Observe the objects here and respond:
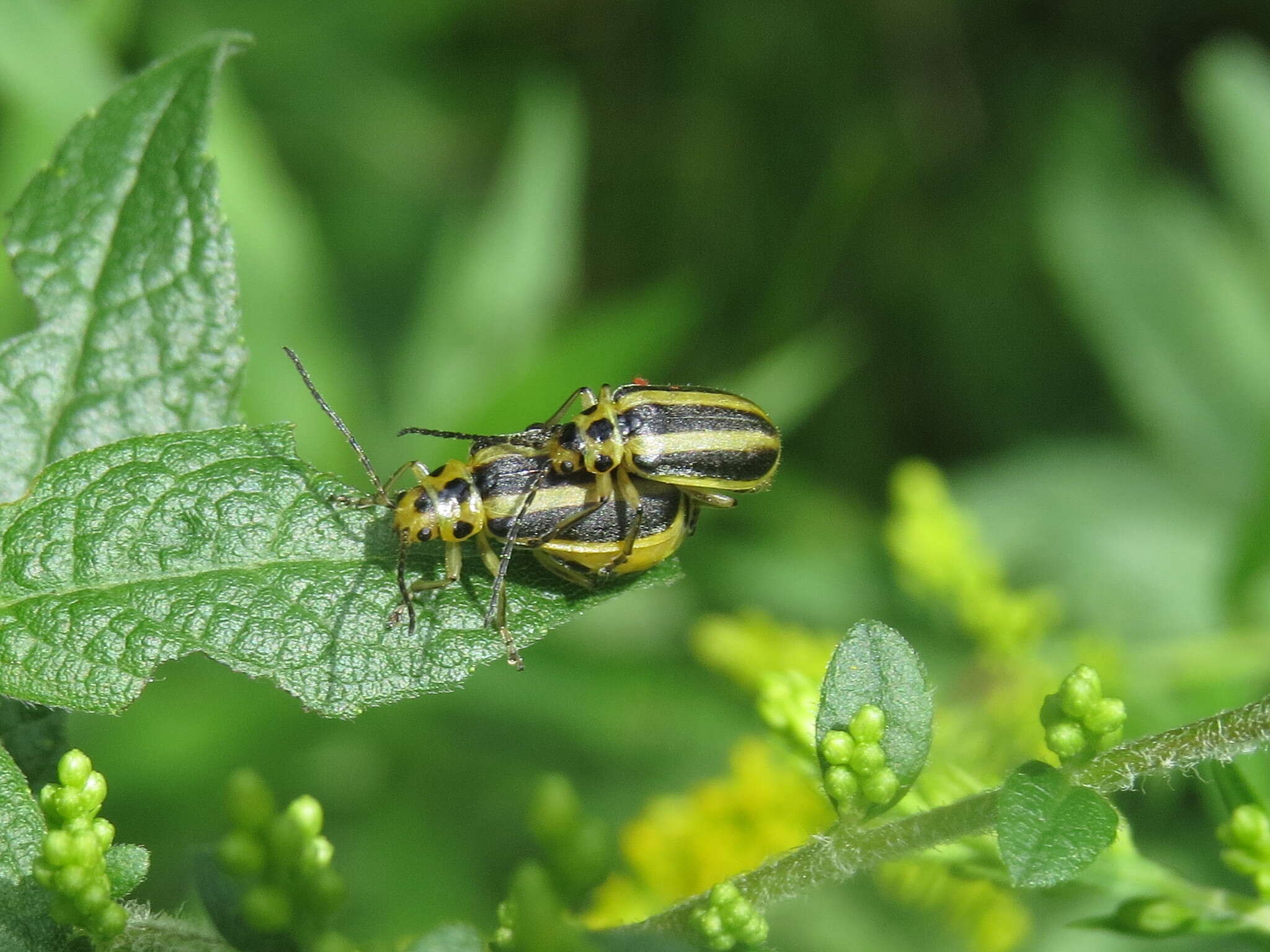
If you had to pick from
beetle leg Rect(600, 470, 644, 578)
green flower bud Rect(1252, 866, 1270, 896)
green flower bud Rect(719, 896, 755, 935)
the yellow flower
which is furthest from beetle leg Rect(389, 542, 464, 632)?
green flower bud Rect(1252, 866, 1270, 896)

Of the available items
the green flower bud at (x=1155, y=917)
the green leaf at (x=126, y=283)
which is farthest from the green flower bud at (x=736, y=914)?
the green leaf at (x=126, y=283)

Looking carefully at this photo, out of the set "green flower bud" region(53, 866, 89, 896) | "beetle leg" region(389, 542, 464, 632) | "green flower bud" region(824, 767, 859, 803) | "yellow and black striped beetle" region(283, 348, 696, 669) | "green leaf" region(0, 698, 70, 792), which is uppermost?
"yellow and black striped beetle" region(283, 348, 696, 669)

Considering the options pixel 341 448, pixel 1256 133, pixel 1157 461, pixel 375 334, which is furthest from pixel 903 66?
pixel 341 448

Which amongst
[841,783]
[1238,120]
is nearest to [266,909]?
[841,783]

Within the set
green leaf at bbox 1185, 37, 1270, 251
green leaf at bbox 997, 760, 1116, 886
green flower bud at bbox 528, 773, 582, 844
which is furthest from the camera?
green leaf at bbox 1185, 37, 1270, 251

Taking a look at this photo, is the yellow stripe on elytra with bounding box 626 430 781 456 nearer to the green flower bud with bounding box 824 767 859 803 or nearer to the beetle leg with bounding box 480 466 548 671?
the beetle leg with bounding box 480 466 548 671

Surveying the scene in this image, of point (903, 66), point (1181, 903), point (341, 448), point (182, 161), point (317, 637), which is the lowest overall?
point (1181, 903)

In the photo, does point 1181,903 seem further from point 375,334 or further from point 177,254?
point 375,334
